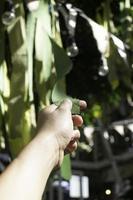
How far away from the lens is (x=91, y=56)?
324 centimetres

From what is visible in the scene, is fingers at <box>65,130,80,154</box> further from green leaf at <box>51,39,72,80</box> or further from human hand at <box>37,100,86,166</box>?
green leaf at <box>51,39,72,80</box>

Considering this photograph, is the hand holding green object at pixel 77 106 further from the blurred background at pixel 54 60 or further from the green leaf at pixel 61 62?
the green leaf at pixel 61 62

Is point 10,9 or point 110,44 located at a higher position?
point 10,9

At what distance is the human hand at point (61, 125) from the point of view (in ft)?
3.99

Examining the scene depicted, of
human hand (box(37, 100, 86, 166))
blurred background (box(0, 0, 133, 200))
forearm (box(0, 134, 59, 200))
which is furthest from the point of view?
blurred background (box(0, 0, 133, 200))

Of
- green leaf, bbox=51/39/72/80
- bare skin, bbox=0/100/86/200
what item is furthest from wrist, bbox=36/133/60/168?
green leaf, bbox=51/39/72/80

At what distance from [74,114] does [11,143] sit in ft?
2.75

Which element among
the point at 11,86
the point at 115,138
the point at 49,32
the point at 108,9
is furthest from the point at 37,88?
the point at 115,138

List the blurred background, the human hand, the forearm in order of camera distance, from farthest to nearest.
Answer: the blurred background, the human hand, the forearm

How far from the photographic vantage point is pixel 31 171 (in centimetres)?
112

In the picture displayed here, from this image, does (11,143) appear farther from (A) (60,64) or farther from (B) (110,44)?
(B) (110,44)

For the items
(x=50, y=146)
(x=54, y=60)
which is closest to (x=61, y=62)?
(x=54, y=60)

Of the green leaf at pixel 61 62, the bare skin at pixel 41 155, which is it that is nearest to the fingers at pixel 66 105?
the bare skin at pixel 41 155

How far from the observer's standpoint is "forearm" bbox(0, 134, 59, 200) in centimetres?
108
